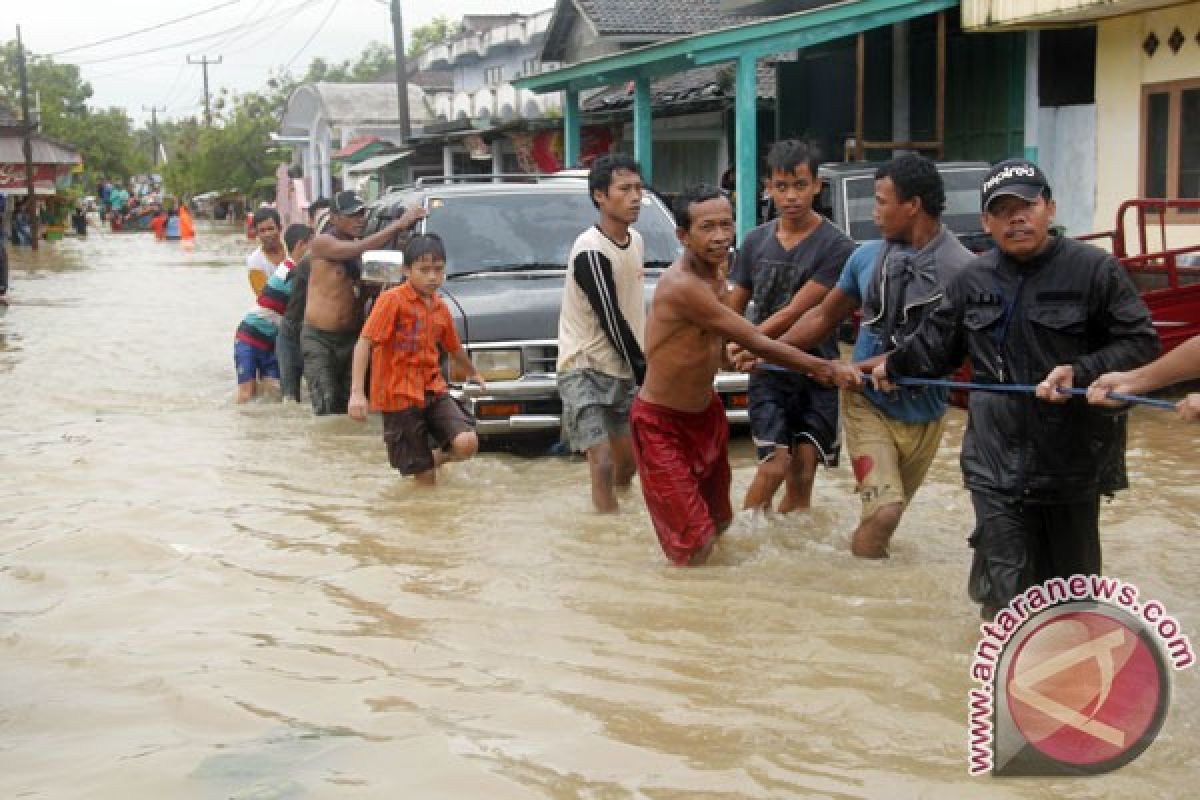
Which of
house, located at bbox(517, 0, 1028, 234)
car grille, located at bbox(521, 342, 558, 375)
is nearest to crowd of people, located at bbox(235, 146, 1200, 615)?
car grille, located at bbox(521, 342, 558, 375)

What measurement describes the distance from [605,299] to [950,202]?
6.03m

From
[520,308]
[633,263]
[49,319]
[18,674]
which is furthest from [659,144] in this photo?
[18,674]

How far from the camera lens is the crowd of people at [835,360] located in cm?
457

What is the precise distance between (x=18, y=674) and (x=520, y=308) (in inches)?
167

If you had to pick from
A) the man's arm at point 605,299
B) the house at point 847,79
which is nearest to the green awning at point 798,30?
the house at point 847,79

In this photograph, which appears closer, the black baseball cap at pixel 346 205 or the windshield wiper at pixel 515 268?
the windshield wiper at pixel 515 268

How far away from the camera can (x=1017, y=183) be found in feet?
14.8

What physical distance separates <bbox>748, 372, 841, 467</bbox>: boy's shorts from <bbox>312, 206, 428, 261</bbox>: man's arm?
377 cm

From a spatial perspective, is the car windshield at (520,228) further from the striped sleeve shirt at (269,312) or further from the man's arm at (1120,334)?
the man's arm at (1120,334)

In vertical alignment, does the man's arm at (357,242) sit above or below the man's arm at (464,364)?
above

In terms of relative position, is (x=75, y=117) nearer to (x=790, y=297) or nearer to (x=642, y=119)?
(x=642, y=119)

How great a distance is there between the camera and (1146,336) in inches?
176

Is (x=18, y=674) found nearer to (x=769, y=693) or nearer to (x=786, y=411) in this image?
(x=769, y=693)

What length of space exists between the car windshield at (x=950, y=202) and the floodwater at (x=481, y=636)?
9.11ft
